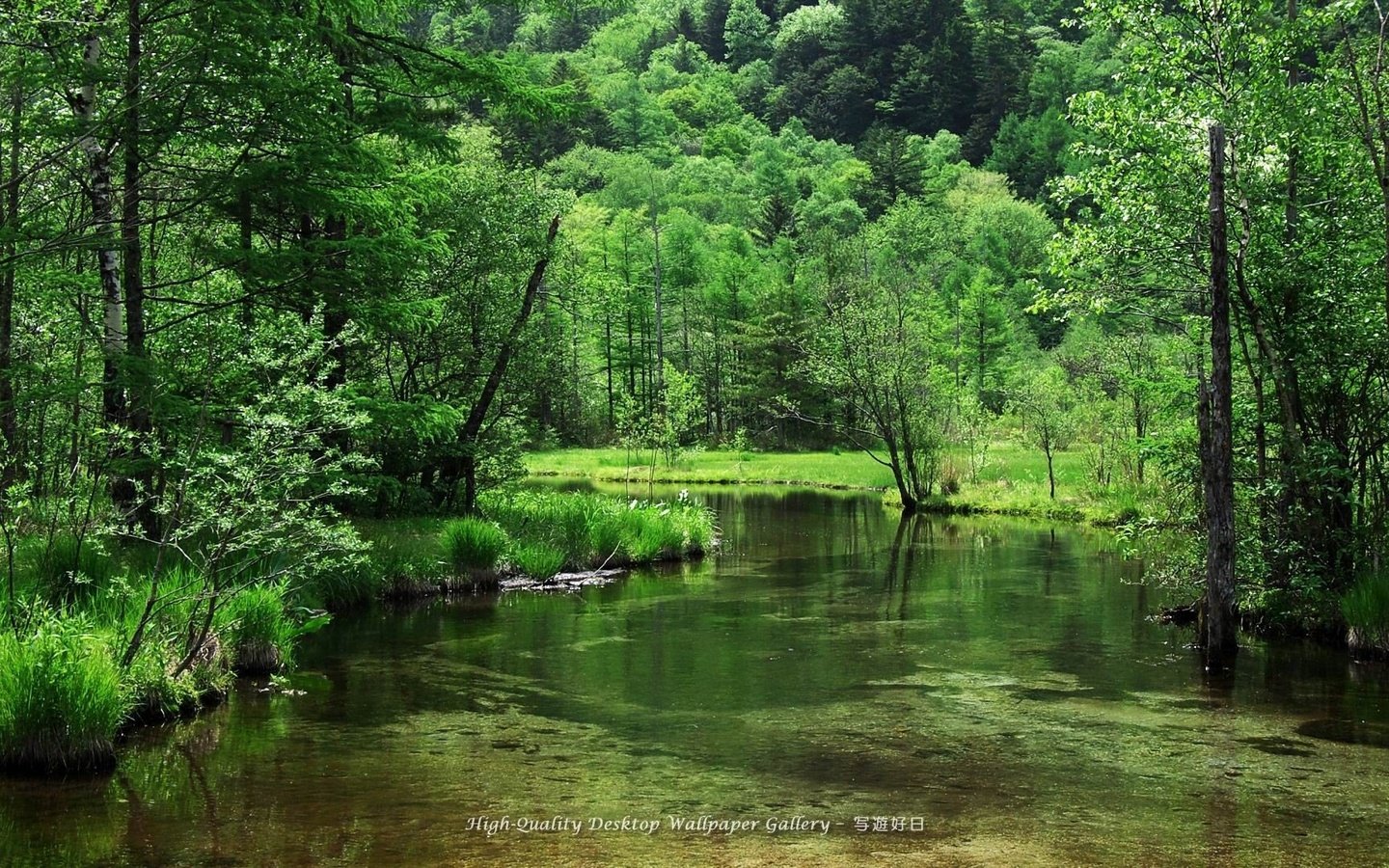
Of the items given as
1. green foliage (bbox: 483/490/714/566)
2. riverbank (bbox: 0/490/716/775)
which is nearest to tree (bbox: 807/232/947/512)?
green foliage (bbox: 483/490/714/566)

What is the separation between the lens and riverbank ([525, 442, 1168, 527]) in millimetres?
32438

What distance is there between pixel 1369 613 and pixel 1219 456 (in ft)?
8.67

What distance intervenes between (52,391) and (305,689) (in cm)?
416

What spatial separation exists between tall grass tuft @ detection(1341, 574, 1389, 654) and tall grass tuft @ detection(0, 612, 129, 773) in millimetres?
13547

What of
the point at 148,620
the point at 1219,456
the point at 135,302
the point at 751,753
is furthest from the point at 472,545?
the point at 1219,456

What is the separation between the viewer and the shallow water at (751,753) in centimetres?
739

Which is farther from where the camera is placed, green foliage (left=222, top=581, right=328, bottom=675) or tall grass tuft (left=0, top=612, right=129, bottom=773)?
green foliage (left=222, top=581, right=328, bottom=675)

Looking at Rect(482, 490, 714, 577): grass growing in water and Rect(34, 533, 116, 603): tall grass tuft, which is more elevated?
Rect(34, 533, 116, 603): tall grass tuft

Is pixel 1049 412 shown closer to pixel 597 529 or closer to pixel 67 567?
pixel 597 529

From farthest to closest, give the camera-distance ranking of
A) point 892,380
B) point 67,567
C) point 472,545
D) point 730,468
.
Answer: point 730,468 < point 892,380 < point 472,545 < point 67,567

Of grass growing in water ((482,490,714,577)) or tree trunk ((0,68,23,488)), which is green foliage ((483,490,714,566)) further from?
tree trunk ((0,68,23,488))

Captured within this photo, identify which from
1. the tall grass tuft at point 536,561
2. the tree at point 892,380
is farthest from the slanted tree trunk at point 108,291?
the tree at point 892,380

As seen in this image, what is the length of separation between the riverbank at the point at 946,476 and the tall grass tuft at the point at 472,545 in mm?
11007

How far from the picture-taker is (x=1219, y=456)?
13.2m
